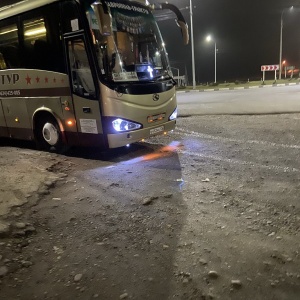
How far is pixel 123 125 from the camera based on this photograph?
645 centimetres

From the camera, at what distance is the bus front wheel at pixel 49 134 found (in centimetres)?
738

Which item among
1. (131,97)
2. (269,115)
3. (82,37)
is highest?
(82,37)

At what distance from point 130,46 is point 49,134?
2.79 meters

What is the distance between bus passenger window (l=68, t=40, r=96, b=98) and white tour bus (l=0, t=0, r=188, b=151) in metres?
0.02

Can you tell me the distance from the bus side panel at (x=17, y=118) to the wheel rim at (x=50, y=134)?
20.9 inches

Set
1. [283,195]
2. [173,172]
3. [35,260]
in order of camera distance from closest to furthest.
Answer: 1. [35,260]
2. [283,195]
3. [173,172]

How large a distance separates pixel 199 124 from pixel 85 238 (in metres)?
7.55

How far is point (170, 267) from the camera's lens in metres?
3.08

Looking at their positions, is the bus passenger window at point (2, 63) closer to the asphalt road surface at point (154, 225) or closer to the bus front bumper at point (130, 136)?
the asphalt road surface at point (154, 225)

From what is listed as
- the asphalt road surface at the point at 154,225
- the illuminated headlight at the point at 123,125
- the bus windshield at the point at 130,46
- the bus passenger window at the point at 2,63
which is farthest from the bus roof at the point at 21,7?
the asphalt road surface at the point at 154,225

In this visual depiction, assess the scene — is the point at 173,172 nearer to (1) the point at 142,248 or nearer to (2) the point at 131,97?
(2) the point at 131,97

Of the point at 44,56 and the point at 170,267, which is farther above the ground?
the point at 44,56

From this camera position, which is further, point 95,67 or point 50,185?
point 95,67

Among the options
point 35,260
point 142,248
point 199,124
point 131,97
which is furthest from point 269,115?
point 35,260
